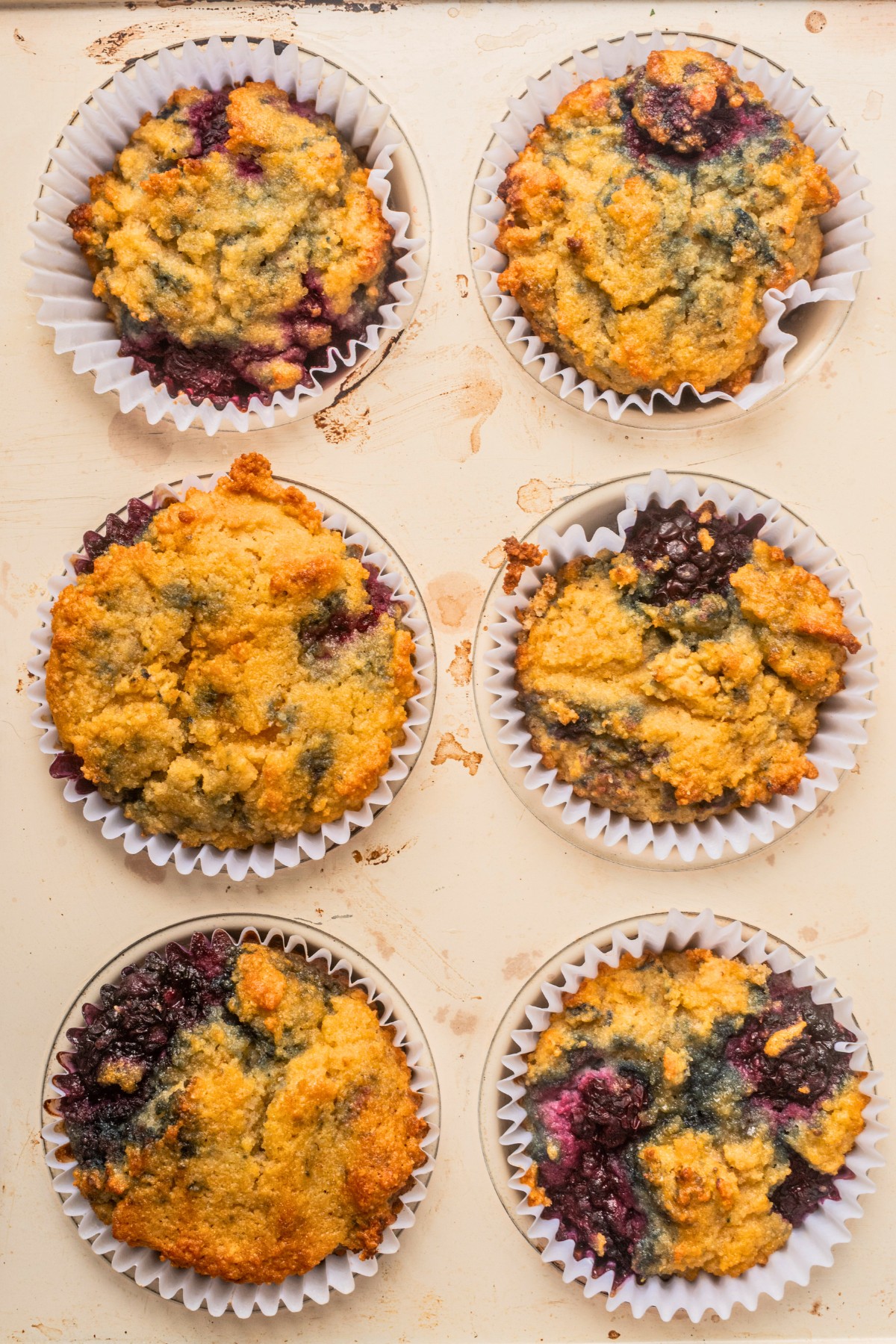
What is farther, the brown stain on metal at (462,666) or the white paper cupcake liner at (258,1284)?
the brown stain on metal at (462,666)

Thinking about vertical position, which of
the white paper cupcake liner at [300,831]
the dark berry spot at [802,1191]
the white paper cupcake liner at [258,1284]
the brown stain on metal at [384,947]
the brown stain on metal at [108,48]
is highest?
the brown stain on metal at [108,48]

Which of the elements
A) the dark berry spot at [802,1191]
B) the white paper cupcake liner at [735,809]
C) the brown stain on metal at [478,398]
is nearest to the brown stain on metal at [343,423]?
the brown stain on metal at [478,398]

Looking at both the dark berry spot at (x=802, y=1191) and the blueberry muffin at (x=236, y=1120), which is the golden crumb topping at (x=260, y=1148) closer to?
the blueberry muffin at (x=236, y=1120)

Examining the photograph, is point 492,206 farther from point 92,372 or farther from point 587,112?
point 92,372

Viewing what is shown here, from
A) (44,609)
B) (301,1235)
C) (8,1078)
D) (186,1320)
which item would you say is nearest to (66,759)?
(44,609)

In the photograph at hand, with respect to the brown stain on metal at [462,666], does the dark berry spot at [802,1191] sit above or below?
below

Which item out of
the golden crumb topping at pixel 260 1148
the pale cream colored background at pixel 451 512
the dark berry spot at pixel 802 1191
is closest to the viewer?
the golden crumb topping at pixel 260 1148
